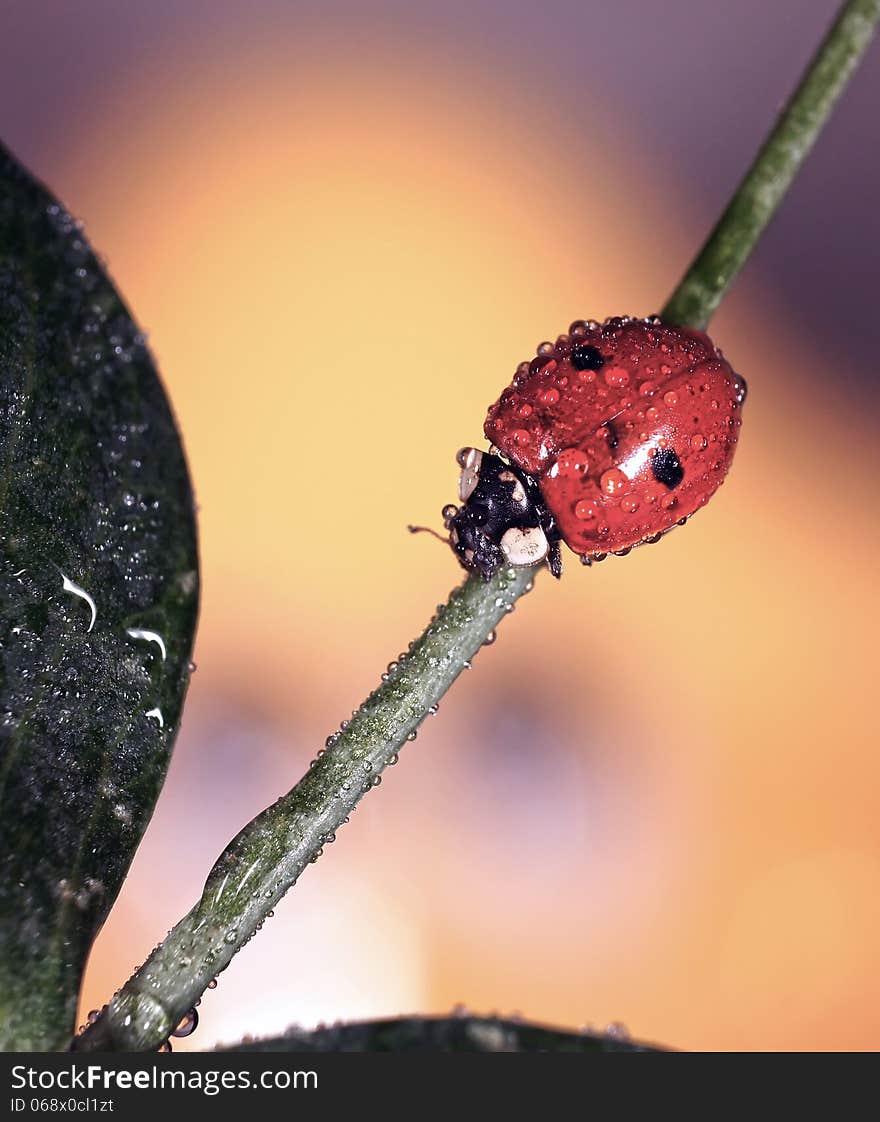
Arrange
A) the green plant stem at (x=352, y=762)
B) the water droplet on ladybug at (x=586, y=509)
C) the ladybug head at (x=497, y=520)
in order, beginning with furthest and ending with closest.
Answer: the water droplet on ladybug at (x=586, y=509)
the ladybug head at (x=497, y=520)
the green plant stem at (x=352, y=762)

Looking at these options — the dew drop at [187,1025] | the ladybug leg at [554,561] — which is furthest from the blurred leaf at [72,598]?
the ladybug leg at [554,561]

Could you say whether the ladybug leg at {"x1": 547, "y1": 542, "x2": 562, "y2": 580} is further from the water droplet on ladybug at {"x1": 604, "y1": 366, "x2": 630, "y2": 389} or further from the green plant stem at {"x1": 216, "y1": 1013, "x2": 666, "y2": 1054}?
the green plant stem at {"x1": 216, "y1": 1013, "x2": 666, "y2": 1054}

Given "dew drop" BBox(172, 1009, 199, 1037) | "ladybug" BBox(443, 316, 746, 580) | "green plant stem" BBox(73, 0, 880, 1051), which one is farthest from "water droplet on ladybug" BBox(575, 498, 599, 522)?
"dew drop" BBox(172, 1009, 199, 1037)

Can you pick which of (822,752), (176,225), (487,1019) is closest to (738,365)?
(822,752)

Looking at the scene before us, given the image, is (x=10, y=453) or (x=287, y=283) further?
(x=287, y=283)

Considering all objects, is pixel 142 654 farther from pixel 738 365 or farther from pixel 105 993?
pixel 738 365

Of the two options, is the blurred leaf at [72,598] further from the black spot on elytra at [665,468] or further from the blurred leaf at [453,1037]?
the black spot on elytra at [665,468]

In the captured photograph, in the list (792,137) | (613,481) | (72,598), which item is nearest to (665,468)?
(613,481)

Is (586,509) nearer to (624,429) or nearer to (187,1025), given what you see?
(624,429)
